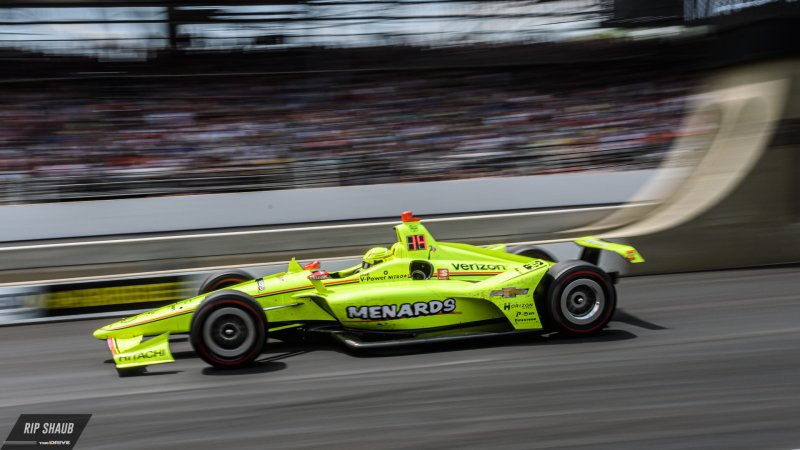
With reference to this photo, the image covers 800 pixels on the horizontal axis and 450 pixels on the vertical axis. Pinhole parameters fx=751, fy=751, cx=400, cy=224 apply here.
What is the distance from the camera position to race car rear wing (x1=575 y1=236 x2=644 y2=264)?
24.2 ft

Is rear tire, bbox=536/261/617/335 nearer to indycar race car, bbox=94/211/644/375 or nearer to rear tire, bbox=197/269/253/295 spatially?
indycar race car, bbox=94/211/644/375

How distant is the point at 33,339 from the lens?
8.31m

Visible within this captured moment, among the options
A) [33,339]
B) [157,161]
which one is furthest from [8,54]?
[33,339]

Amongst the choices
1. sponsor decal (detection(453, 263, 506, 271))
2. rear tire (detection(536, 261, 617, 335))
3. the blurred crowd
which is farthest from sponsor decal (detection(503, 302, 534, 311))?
the blurred crowd

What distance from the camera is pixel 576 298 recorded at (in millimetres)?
6852

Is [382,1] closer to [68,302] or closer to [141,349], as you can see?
[68,302]

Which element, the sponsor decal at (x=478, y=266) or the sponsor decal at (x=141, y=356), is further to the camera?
the sponsor decal at (x=478, y=266)

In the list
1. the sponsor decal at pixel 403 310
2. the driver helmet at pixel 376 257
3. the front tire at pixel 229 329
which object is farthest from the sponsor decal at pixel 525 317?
the front tire at pixel 229 329

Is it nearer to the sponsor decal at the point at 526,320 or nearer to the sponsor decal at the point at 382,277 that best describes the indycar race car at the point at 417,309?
the sponsor decal at the point at 526,320

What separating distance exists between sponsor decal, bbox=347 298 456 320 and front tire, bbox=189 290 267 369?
33.4 inches

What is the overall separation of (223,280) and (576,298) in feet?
12.4

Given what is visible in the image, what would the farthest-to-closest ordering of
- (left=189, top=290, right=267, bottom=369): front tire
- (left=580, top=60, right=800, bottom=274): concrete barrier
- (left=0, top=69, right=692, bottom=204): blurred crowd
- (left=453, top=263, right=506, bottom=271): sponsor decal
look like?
(left=0, top=69, right=692, bottom=204): blurred crowd < (left=580, top=60, right=800, bottom=274): concrete barrier < (left=453, top=263, right=506, bottom=271): sponsor decal < (left=189, top=290, right=267, bottom=369): front tire

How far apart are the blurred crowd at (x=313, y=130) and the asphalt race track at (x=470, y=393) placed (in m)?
7.33

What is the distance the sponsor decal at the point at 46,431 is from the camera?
5.01 meters
